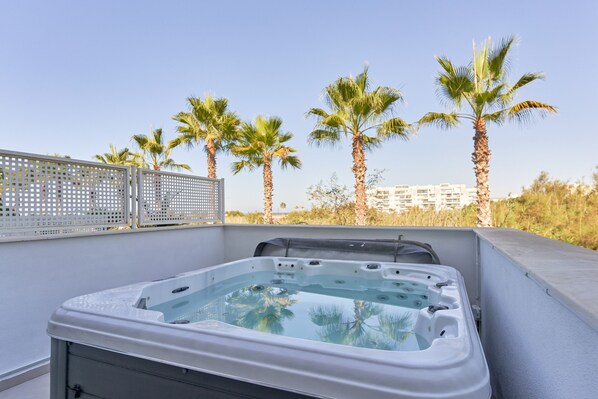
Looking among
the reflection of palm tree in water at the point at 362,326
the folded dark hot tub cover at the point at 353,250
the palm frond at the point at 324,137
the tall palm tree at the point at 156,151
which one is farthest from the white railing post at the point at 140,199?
the tall palm tree at the point at 156,151

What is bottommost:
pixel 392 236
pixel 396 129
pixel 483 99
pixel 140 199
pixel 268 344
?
pixel 268 344

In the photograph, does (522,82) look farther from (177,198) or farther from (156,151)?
(156,151)

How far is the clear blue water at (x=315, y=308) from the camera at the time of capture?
6.27 ft

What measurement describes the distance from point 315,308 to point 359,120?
19.0 ft

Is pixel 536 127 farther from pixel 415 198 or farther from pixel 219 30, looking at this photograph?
pixel 219 30

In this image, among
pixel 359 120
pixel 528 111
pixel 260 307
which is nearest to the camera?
pixel 260 307

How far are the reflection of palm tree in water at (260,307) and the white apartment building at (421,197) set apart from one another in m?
4.32

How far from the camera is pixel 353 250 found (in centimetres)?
344

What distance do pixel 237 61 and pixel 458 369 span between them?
351 inches

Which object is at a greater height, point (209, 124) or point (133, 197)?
point (209, 124)

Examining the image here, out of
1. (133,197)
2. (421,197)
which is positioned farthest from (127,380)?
(421,197)

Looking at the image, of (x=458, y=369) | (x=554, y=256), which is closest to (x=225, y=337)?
(x=458, y=369)

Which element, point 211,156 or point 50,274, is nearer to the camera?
point 50,274

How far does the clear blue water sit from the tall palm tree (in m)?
10.2
